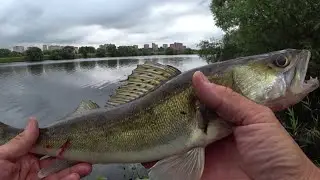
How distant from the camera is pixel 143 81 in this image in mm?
3541

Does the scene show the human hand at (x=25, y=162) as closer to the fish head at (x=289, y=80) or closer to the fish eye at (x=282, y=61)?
the fish head at (x=289, y=80)

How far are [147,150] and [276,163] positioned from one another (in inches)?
41.8

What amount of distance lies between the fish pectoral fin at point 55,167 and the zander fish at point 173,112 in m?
0.24

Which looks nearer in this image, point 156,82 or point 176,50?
point 156,82

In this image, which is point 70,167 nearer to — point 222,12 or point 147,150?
point 147,150

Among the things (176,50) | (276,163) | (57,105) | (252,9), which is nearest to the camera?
(276,163)

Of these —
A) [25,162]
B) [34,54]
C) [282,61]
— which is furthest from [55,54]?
[282,61]

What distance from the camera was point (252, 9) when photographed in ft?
68.6

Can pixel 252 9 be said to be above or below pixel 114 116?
above

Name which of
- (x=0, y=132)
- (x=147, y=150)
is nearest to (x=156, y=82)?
(x=147, y=150)

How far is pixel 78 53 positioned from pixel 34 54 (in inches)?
835

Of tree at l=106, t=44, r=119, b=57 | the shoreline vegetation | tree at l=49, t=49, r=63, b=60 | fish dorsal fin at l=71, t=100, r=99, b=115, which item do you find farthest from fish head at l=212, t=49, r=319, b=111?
tree at l=106, t=44, r=119, b=57

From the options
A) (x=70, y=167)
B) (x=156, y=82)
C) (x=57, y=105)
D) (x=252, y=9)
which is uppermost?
(x=252, y=9)

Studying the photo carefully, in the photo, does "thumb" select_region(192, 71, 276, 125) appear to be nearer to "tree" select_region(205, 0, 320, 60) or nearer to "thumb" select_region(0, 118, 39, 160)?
"thumb" select_region(0, 118, 39, 160)
